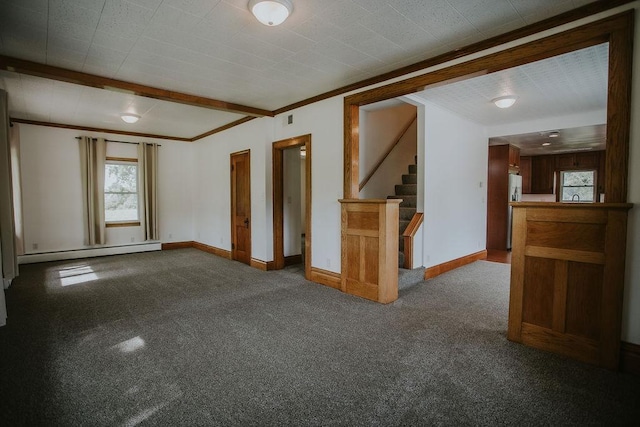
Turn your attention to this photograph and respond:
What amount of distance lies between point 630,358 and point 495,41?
2.73 m

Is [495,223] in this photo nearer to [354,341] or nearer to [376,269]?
[376,269]

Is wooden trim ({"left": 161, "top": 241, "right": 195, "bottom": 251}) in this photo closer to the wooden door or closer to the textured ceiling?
the wooden door

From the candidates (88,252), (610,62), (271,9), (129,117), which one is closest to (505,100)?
(610,62)

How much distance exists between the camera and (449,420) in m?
1.76

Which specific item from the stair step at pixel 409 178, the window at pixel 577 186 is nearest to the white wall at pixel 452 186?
the stair step at pixel 409 178

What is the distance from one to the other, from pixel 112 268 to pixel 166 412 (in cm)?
471

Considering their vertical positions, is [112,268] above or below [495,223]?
below

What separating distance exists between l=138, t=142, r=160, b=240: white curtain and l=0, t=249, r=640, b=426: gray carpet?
128 inches

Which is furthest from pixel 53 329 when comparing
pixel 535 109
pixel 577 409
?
pixel 535 109

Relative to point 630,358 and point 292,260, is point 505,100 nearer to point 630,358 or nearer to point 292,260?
point 630,358

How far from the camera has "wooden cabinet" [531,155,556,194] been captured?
9.24 m

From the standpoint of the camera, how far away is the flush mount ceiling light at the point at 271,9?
2.25 meters

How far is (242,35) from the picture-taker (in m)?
2.81

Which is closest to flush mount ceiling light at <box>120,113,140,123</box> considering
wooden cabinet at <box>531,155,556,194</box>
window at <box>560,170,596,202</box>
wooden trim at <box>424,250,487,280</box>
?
wooden trim at <box>424,250,487,280</box>
